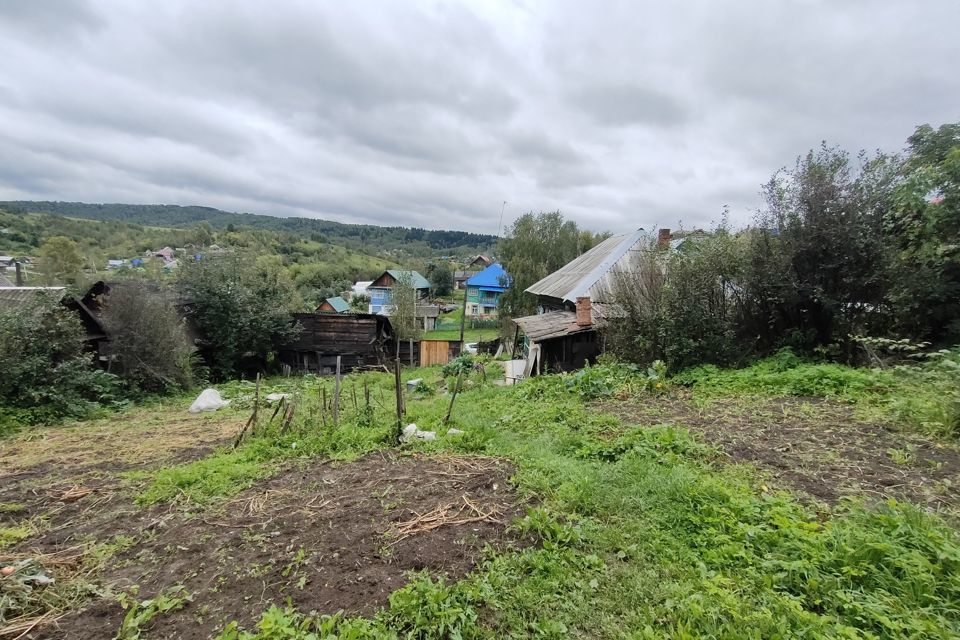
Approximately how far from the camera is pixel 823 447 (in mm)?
4613

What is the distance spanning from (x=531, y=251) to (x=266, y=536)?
28.1 meters

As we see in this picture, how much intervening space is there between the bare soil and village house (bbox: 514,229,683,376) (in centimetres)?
780

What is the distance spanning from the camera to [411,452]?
17.7 ft

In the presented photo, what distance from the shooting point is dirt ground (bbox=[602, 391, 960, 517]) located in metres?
3.66

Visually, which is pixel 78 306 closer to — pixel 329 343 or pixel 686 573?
pixel 329 343

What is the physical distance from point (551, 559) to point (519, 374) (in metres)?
10.7

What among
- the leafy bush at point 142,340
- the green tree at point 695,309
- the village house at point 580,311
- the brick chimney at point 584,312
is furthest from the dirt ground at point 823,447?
the leafy bush at point 142,340

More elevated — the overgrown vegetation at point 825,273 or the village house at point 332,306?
the overgrown vegetation at point 825,273

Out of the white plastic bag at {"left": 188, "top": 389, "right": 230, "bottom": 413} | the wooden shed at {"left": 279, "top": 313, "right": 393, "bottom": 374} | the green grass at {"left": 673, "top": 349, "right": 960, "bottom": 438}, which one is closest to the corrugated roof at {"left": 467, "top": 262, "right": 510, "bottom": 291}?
the wooden shed at {"left": 279, "top": 313, "right": 393, "bottom": 374}

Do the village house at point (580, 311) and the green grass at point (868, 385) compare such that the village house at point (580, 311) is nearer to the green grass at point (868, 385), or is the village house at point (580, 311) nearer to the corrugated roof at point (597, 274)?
the corrugated roof at point (597, 274)

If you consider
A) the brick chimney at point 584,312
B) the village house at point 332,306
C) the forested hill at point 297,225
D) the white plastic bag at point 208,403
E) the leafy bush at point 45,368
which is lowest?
the village house at point 332,306

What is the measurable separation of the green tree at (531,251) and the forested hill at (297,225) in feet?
237

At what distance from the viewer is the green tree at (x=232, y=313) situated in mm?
16281

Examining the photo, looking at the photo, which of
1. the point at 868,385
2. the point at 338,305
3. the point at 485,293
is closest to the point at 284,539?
the point at 868,385
